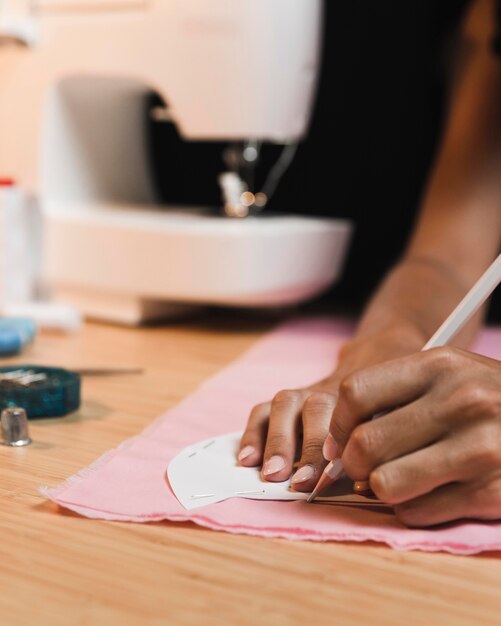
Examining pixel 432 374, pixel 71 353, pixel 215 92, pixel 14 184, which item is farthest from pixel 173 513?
pixel 14 184

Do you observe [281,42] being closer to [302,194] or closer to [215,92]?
[215,92]

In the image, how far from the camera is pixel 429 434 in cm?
50

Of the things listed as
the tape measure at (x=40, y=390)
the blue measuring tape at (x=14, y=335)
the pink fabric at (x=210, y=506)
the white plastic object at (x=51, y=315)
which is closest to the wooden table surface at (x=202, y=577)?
the pink fabric at (x=210, y=506)

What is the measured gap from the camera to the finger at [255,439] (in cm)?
61

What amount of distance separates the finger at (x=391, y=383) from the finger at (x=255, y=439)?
0.41ft

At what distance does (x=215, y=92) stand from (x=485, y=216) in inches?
14.8

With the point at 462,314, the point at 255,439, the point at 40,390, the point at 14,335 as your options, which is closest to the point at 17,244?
the point at 14,335

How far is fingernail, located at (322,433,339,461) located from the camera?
533 mm

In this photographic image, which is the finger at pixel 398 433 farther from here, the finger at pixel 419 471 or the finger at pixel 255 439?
the finger at pixel 255 439

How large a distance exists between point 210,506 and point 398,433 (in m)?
0.13

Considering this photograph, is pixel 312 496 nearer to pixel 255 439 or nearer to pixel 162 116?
pixel 255 439

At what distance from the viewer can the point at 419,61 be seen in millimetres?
1403

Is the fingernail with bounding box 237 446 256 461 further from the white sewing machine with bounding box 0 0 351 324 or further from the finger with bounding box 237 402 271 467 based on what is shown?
the white sewing machine with bounding box 0 0 351 324

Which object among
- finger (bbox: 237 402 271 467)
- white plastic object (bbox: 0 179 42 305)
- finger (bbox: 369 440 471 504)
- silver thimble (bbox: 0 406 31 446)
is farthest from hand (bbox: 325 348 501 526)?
white plastic object (bbox: 0 179 42 305)
